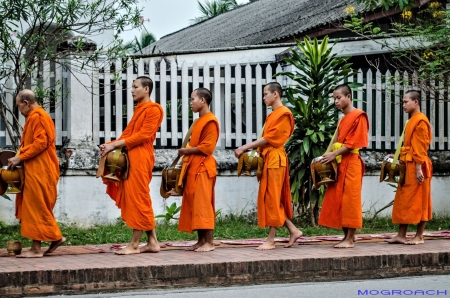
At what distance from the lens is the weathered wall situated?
35.3ft

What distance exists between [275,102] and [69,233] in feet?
10.2

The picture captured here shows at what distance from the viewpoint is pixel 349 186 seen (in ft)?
29.7

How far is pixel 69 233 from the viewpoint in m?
10.2

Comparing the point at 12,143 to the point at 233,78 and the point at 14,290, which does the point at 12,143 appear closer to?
the point at 233,78

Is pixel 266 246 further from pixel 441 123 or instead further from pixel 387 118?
pixel 441 123

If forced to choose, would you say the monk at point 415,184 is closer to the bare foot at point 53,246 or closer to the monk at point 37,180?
the bare foot at point 53,246

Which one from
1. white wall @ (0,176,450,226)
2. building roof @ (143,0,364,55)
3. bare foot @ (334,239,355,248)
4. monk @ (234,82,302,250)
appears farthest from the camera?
building roof @ (143,0,364,55)

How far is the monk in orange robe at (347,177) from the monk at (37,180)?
2.98m

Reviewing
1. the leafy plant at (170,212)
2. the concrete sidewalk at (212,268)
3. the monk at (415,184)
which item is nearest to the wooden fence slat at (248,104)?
the leafy plant at (170,212)

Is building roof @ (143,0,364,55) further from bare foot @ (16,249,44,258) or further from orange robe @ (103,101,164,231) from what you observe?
bare foot @ (16,249,44,258)

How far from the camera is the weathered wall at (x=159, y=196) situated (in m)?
10.8

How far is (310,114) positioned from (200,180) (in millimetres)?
3277

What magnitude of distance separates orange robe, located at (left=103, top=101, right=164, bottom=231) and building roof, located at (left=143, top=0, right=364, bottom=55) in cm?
432

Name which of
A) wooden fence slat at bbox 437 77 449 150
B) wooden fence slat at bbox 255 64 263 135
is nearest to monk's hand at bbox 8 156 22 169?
wooden fence slat at bbox 255 64 263 135
